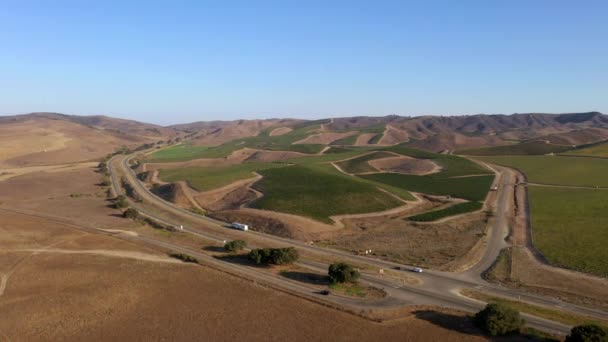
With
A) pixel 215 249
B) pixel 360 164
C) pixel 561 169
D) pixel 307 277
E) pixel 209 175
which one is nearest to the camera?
pixel 307 277

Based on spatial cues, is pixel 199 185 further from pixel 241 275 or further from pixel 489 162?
pixel 489 162

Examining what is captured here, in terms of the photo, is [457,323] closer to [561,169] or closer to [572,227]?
[572,227]

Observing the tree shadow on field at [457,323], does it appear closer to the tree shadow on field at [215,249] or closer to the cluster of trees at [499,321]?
the cluster of trees at [499,321]

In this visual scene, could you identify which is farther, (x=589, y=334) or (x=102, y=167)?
(x=102, y=167)

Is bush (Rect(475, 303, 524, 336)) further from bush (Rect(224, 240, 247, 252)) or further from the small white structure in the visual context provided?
the small white structure

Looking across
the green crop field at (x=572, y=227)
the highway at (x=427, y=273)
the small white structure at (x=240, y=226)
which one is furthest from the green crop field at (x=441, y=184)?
the small white structure at (x=240, y=226)

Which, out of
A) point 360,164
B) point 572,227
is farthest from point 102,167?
point 572,227
